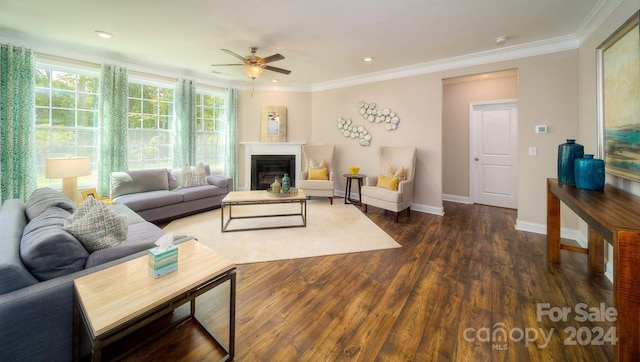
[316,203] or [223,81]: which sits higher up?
[223,81]

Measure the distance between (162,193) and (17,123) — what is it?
1967 millimetres

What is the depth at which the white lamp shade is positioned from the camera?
3.17 metres

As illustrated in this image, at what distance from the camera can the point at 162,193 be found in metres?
4.05

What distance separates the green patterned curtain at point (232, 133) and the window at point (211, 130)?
0.46ft

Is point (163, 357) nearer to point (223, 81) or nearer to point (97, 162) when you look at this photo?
point (97, 162)

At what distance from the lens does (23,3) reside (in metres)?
2.63

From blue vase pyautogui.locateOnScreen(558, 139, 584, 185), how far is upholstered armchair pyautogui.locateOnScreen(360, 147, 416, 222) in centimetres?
200

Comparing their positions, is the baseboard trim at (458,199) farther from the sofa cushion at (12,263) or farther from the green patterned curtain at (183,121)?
the sofa cushion at (12,263)

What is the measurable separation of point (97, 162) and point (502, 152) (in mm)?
7533

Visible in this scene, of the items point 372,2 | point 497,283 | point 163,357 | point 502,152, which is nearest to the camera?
point 163,357

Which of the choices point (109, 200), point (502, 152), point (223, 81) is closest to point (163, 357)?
point (109, 200)

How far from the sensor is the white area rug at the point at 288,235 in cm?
295

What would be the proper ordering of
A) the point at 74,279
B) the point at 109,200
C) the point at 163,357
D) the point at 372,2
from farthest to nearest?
the point at 109,200 < the point at 372,2 < the point at 163,357 < the point at 74,279

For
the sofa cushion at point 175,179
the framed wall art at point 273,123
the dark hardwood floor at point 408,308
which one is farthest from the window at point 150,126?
the dark hardwood floor at point 408,308
